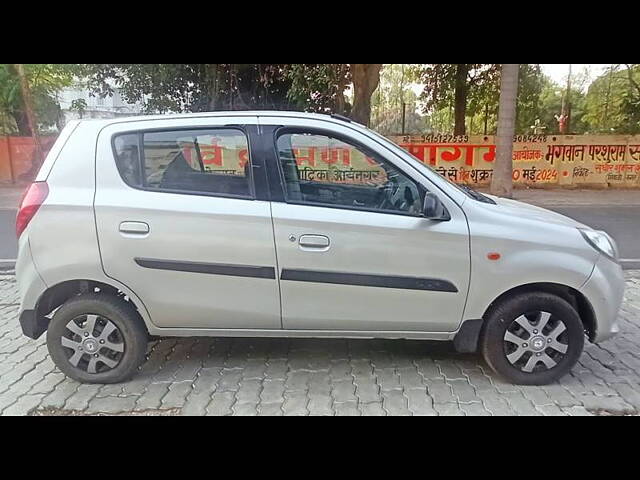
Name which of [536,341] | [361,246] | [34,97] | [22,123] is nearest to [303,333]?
[361,246]

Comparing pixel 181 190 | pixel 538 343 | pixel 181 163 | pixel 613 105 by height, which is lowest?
pixel 538 343

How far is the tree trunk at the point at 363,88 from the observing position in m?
10.1

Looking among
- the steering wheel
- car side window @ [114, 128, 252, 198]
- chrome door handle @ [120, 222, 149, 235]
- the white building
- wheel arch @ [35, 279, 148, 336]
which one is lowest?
wheel arch @ [35, 279, 148, 336]

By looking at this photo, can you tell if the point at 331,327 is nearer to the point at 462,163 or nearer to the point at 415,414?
the point at 415,414

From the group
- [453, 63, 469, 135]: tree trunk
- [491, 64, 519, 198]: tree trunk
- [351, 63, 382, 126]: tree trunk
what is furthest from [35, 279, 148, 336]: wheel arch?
[453, 63, 469, 135]: tree trunk

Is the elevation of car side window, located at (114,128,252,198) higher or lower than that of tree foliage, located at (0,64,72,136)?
lower

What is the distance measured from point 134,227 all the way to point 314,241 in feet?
3.70

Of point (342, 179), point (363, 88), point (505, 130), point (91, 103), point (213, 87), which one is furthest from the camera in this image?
point (91, 103)

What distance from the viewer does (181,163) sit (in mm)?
2936

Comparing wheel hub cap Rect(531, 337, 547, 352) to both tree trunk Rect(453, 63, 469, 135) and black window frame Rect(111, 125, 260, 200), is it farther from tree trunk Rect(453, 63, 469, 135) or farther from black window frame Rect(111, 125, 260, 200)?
tree trunk Rect(453, 63, 469, 135)

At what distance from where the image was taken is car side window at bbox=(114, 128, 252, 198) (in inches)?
112

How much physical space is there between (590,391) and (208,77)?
10.9 meters

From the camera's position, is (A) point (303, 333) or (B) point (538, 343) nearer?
(B) point (538, 343)

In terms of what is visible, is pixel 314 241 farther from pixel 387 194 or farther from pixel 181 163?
pixel 181 163
